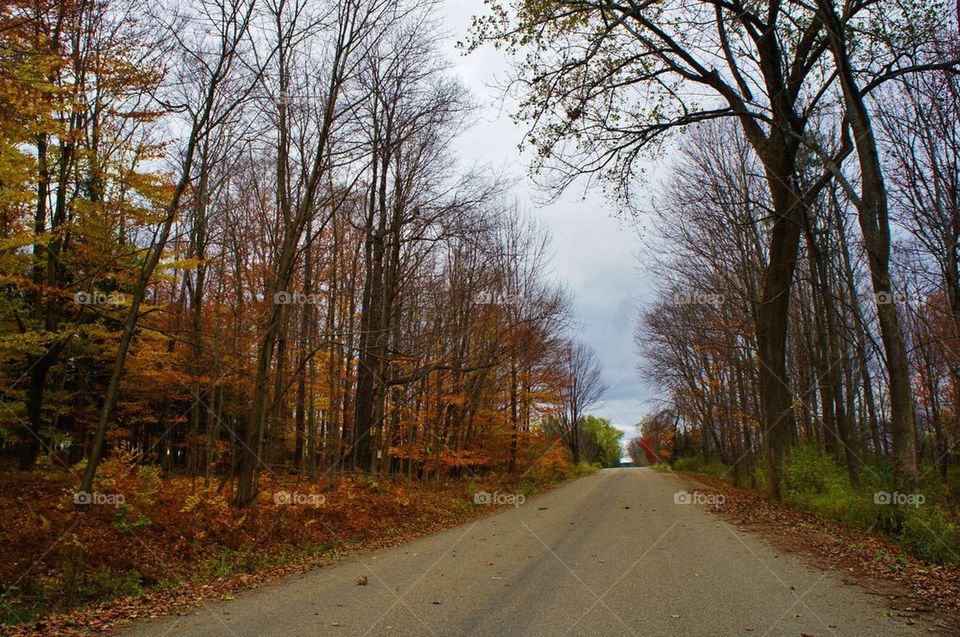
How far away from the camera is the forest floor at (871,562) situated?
5.65 metres

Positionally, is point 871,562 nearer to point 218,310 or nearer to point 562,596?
point 562,596

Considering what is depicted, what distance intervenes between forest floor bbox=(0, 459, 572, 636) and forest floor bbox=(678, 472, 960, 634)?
7.11 metres

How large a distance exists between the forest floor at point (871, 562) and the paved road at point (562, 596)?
13.0 inches

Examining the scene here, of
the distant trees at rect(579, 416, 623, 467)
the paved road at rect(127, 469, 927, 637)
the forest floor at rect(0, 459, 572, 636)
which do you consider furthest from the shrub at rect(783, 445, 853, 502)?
the distant trees at rect(579, 416, 623, 467)

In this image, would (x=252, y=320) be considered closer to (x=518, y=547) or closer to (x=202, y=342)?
(x=202, y=342)

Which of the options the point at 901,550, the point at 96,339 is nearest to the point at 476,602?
the point at 901,550

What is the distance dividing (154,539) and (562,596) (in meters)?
6.42

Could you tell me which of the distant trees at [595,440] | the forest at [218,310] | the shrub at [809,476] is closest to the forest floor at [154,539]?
the forest at [218,310]

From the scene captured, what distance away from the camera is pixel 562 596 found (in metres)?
6.44

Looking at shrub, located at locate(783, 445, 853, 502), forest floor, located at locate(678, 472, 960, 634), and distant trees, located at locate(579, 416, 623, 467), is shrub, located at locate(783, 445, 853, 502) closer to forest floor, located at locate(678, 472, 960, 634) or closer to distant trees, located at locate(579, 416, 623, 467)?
forest floor, located at locate(678, 472, 960, 634)

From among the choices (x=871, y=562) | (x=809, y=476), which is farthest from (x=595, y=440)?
(x=871, y=562)

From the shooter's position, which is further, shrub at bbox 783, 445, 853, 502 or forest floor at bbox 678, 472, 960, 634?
shrub at bbox 783, 445, 853, 502

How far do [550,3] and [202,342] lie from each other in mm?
14528

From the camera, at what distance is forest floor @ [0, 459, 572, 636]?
6.62 m
